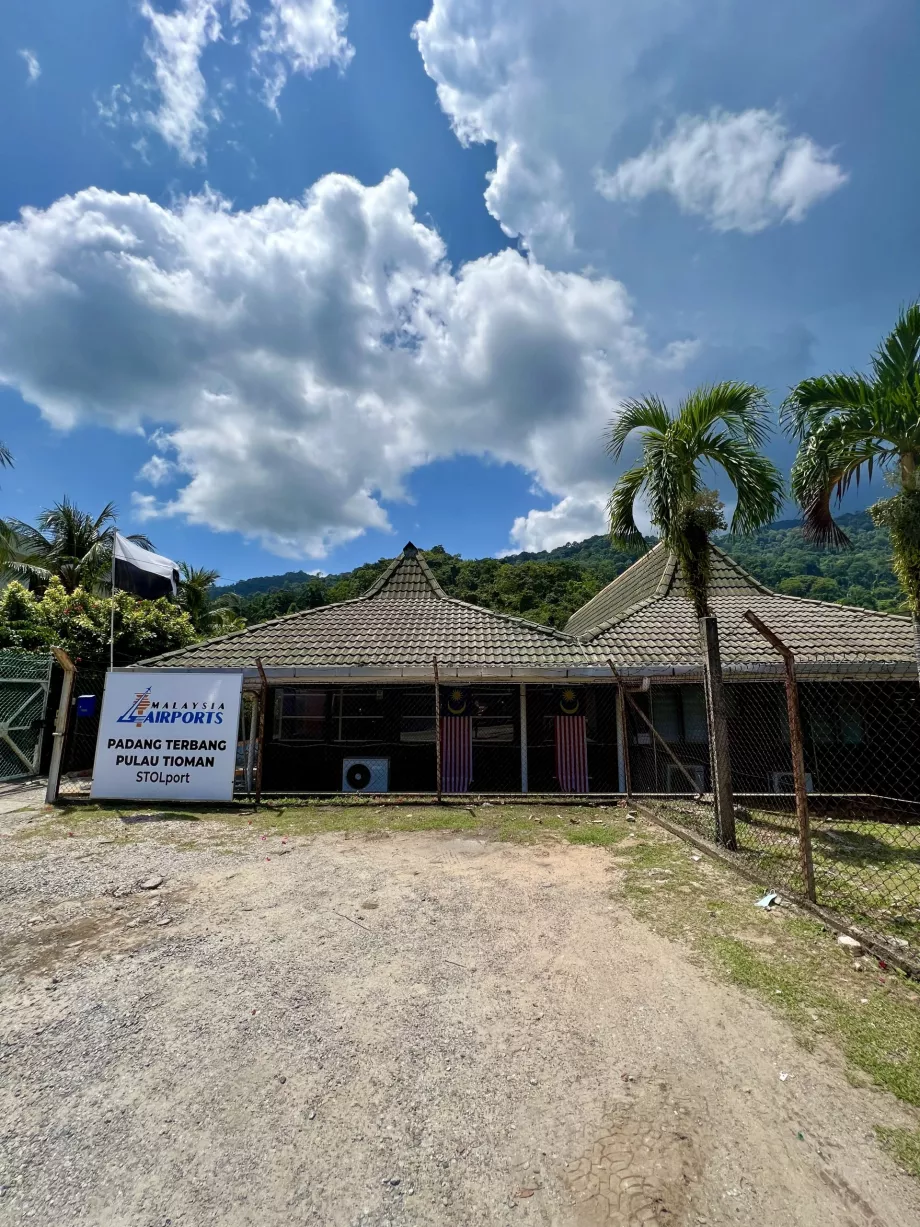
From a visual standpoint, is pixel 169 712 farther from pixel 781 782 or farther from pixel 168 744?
pixel 781 782

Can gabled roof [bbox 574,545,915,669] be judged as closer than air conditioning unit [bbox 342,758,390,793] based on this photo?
Yes

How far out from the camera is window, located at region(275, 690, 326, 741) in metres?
10.6

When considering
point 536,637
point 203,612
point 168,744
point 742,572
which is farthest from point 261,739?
point 203,612

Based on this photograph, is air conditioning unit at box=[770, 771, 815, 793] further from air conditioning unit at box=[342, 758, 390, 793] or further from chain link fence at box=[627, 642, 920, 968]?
air conditioning unit at box=[342, 758, 390, 793]

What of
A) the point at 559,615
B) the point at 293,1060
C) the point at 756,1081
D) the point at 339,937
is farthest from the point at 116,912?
the point at 559,615

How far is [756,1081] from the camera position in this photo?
8.29 ft

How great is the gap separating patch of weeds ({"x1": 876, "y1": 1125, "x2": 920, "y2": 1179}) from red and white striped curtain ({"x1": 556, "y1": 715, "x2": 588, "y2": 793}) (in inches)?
323

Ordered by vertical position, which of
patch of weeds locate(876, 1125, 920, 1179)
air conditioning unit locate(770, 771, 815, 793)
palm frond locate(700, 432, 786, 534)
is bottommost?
patch of weeds locate(876, 1125, 920, 1179)

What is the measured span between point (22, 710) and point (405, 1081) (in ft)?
39.6

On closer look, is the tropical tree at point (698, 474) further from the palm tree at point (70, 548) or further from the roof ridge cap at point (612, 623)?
the palm tree at point (70, 548)

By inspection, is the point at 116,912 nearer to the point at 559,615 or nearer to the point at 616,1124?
the point at 616,1124

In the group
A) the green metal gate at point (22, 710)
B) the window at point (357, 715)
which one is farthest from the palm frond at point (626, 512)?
the green metal gate at point (22, 710)

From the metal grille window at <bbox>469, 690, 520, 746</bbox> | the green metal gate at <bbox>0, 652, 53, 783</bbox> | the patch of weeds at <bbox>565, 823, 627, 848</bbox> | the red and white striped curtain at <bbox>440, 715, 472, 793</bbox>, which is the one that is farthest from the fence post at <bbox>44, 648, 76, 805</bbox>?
the patch of weeds at <bbox>565, 823, 627, 848</bbox>

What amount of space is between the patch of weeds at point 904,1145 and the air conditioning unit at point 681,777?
822cm
